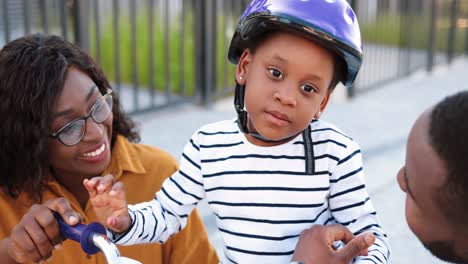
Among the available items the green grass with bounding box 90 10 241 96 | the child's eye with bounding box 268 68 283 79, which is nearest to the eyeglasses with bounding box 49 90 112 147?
the child's eye with bounding box 268 68 283 79

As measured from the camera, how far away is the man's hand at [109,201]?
1.72 meters

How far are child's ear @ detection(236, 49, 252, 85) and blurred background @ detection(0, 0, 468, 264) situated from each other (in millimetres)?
2025

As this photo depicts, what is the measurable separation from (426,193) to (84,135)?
112 cm

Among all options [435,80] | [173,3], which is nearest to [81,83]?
[173,3]

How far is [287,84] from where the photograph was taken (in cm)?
178

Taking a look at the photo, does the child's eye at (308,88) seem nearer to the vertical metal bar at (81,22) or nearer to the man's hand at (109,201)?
the man's hand at (109,201)

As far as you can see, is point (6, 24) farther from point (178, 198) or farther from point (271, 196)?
point (271, 196)

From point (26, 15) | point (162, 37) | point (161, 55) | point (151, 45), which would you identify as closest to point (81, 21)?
point (26, 15)

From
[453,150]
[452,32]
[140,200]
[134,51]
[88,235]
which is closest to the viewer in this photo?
[453,150]

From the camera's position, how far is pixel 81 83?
217cm

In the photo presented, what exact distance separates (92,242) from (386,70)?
7.48 m

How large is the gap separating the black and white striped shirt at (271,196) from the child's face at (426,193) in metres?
0.38

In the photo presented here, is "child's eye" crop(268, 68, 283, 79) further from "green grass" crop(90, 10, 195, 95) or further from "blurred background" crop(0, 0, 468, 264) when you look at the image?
"green grass" crop(90, 10, 195, 95)

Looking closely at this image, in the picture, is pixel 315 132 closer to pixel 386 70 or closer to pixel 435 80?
pixel 386 70
